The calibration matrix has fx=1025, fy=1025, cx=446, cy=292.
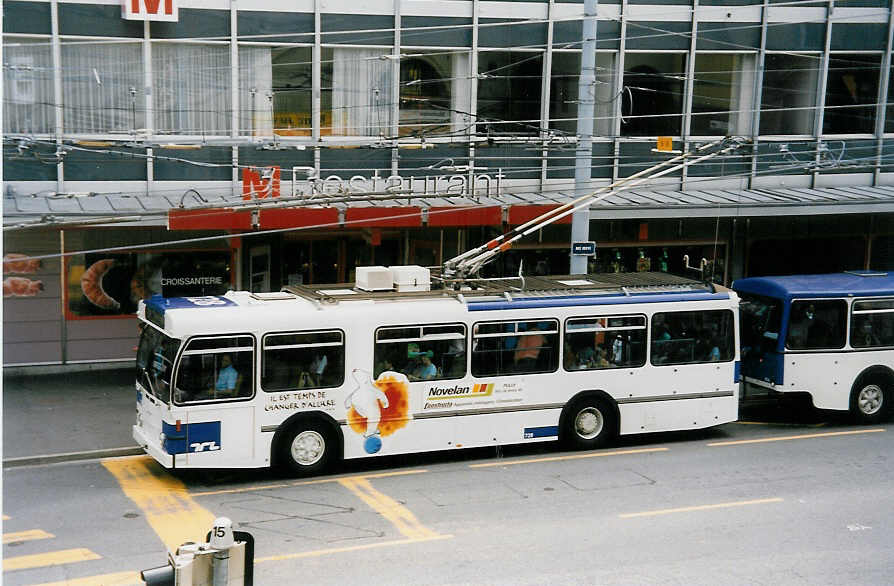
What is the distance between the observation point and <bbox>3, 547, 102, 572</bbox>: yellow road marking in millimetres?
10398

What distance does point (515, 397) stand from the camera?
15.5 metres

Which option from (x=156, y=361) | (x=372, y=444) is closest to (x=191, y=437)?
(x=156, y=361)

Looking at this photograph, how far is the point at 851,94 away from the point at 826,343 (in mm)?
9750

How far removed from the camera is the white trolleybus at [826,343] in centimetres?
1781

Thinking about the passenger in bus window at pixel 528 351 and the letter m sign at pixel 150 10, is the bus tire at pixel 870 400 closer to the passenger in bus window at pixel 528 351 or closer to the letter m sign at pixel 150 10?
the passenger in bus window at pixel 528 351

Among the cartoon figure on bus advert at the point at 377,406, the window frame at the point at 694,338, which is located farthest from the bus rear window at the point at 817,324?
the cartoon figure on bus advert at the point at 377,406

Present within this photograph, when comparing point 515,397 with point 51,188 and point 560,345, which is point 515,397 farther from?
point 51,188

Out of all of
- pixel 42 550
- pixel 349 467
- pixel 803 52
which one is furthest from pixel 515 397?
pixel 803 52

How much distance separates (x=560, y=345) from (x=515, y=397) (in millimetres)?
1074

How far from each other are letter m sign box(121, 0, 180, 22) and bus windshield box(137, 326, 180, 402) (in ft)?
23.6

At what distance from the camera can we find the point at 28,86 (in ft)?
60.5

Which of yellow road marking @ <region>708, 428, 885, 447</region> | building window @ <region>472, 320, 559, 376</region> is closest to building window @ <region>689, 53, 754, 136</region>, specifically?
yellow road marking @ <region>708, 428, 885, 447</region>

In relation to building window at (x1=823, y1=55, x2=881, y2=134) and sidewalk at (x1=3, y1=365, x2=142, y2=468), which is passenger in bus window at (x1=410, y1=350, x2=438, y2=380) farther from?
building window at (x1=823, y1=55, x2=881, y2=134)

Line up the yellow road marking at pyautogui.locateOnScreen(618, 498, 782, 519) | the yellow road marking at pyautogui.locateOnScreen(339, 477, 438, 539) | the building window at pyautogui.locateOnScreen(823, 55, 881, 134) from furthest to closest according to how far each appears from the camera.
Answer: the building window at pyautogui.locateOnScreen(823, 55, 881, 134)
the yellow road marking at pyautogui.locateOnScreen(618, 498, 782, 519)
the yellow road marking at pyautogui.locateOnScreen(339, 477, 438, 539)
